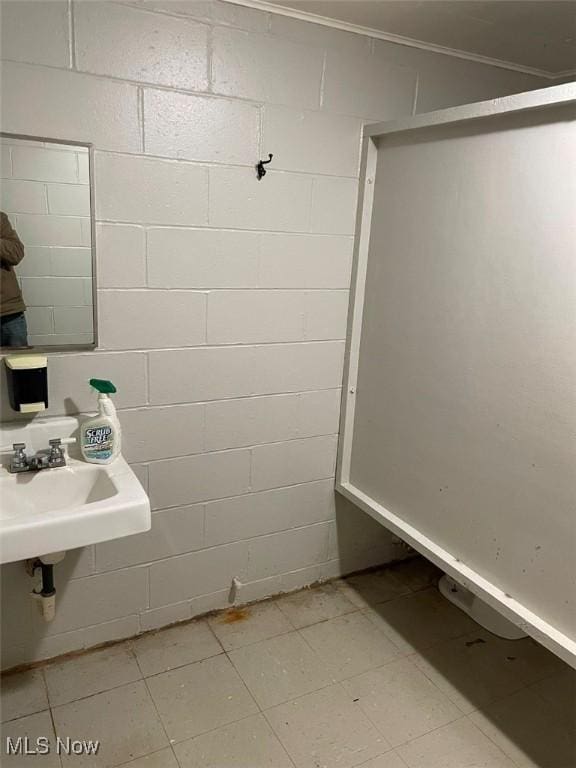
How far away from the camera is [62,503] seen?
1.54 meters

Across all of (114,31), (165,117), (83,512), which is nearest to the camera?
(83,512)

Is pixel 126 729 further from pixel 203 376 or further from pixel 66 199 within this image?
pixel 66 199

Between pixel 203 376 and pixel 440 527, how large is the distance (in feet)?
3.05

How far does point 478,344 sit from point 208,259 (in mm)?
876

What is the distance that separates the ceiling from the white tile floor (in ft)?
6.94

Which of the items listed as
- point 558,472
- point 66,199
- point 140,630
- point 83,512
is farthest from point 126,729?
point 66,199

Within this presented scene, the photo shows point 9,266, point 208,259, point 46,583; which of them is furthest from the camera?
point 208,259

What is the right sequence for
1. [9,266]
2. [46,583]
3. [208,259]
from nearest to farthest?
1. [9,266]
2. [46,583]
3. [208,259]

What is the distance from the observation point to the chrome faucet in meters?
1.50

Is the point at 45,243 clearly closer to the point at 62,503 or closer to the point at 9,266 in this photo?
the point at 9,266

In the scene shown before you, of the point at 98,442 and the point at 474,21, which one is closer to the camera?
the point at 98,442

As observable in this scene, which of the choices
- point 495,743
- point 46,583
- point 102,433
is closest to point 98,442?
point 102,433

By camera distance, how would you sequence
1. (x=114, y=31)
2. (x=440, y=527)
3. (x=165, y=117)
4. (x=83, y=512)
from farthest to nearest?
(x=440, y=527) → (x=165, y=117) → (x=114, y=31) → (x=83, y=512)

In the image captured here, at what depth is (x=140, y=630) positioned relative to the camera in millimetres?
1990
